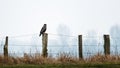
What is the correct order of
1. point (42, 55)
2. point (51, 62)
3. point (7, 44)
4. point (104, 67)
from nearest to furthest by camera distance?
1. point (104, 67)
2. point (51, 62)
3. point (42, 55)
4. point (7, 44)

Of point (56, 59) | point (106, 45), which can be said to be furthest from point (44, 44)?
point (106, 45)

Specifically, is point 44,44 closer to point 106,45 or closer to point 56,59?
point 56,59

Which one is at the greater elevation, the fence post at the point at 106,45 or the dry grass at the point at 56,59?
the fence post at the point at 106,45

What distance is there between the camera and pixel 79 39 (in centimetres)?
1873

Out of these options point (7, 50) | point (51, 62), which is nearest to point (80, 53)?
point (51, 62)

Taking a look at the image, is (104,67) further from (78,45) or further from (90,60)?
(78,45)

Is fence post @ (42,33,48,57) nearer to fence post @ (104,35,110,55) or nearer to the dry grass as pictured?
the dry grass

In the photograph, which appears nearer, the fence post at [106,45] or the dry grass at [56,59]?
the dry grass at [56,59]

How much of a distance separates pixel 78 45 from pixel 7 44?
14.3ft

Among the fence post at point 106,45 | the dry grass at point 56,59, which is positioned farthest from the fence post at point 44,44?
the fence post at point 106,45

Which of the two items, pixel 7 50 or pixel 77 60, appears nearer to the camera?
pixel 77 60

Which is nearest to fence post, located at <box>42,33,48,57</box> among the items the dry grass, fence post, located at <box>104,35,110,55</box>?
the dry grass

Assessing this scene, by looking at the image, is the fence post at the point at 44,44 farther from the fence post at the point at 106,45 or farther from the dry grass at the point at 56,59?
the fence post at the point at 106,45

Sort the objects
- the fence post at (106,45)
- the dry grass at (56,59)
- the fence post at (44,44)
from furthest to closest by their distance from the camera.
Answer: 1. the fence post at (106,45)
2. the fence post at (44,44)
3. the dry grass at (56,59)
